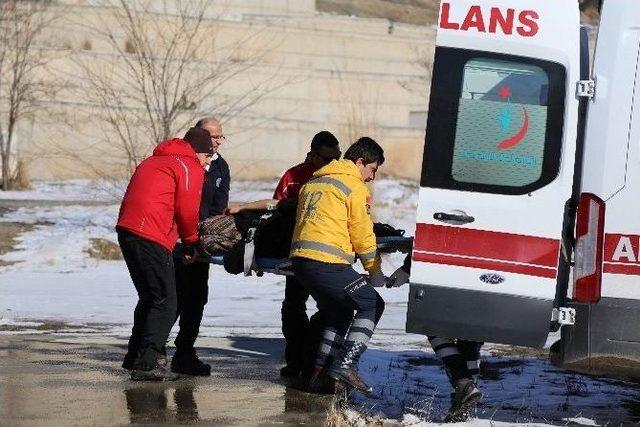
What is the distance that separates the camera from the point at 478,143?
8.24 metres

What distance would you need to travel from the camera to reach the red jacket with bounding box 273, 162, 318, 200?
1032 cm

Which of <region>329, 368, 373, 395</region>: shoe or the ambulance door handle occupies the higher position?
the ambulance door handle

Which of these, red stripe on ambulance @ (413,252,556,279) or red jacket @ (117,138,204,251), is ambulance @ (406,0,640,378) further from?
red jacket @ (117,138,204,251)

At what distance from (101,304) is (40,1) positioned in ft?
77.0

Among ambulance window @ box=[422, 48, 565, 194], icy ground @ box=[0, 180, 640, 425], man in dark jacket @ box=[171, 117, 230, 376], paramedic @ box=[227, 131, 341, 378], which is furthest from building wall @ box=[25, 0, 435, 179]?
ambulance window @ box=[422, 48, 565, 194]

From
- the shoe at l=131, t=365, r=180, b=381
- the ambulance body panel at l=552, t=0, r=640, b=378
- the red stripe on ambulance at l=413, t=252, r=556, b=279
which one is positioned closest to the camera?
the ambulance body panel at l=552, t=0, r=640, b=378

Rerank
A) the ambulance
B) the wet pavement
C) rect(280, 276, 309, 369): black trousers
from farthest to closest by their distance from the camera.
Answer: rect(280, 276, 309, 369): black trousers < the wet pavement < the ambulance

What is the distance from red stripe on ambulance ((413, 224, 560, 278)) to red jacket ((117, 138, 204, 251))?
199 centimetres

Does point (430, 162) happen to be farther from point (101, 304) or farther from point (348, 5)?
point (348, 5)

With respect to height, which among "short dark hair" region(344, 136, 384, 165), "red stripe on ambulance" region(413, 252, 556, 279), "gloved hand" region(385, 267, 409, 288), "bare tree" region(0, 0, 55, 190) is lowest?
"gloved hand" region(385, 267, 409, 288)

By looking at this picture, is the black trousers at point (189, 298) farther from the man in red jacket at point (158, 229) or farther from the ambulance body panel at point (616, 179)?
the ambulance body panel at point (616, 179)

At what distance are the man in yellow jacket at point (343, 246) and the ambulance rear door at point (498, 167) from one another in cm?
100

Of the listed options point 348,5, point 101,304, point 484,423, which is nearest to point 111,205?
point 101,304

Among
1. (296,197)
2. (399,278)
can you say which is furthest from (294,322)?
A: (399,278)
